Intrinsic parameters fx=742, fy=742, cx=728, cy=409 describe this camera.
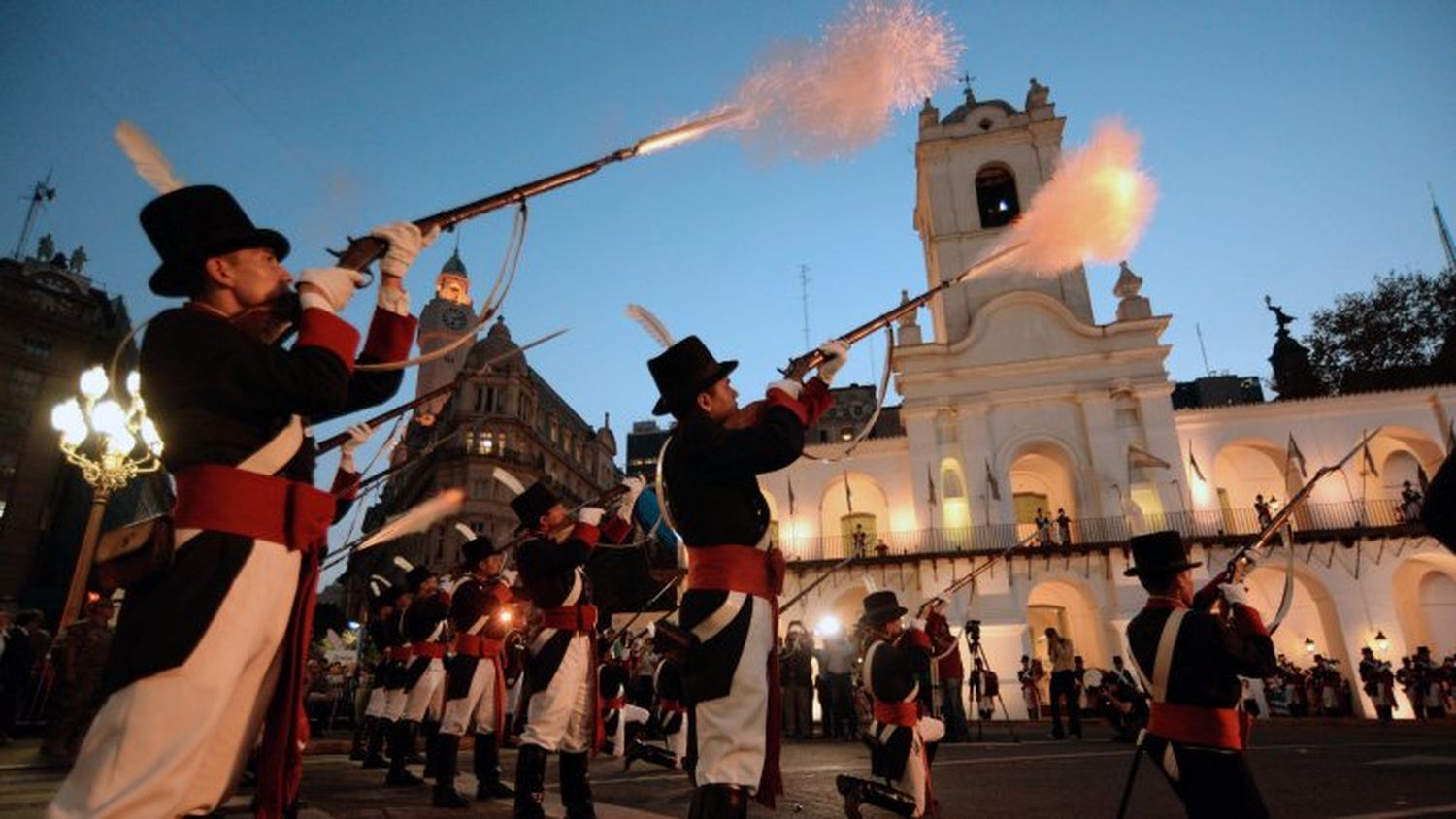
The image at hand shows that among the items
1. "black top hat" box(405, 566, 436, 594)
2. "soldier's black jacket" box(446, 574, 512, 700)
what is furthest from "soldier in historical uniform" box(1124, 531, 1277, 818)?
"black top hat" box(405, 566, 436, 594)

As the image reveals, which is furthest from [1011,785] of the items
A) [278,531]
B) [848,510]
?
[848,510]

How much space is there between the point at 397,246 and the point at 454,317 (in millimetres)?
78770

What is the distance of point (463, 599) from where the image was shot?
7.38 meters

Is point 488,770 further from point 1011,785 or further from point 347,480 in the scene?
point 1011,785

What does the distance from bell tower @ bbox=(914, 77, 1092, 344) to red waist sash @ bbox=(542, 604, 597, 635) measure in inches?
1163

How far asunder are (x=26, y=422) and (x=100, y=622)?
38.5 m

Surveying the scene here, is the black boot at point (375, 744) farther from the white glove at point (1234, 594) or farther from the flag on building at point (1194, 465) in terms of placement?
the flag on building at point (1194, 465)

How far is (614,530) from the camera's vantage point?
6328 mm

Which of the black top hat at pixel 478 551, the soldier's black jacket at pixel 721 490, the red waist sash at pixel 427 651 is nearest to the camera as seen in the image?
the soldier's black jacket at pixel 721 490

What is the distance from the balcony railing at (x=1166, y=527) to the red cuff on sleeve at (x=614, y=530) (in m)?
24.4

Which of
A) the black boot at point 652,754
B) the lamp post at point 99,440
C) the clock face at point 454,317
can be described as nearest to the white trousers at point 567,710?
the black boot at point 652,754

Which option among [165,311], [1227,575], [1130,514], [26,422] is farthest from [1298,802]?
[26,422]

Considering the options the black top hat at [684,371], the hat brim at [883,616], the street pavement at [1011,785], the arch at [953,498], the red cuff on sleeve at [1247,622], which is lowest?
the street pavement at [1011,785]

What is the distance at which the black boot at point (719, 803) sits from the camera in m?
3.23
